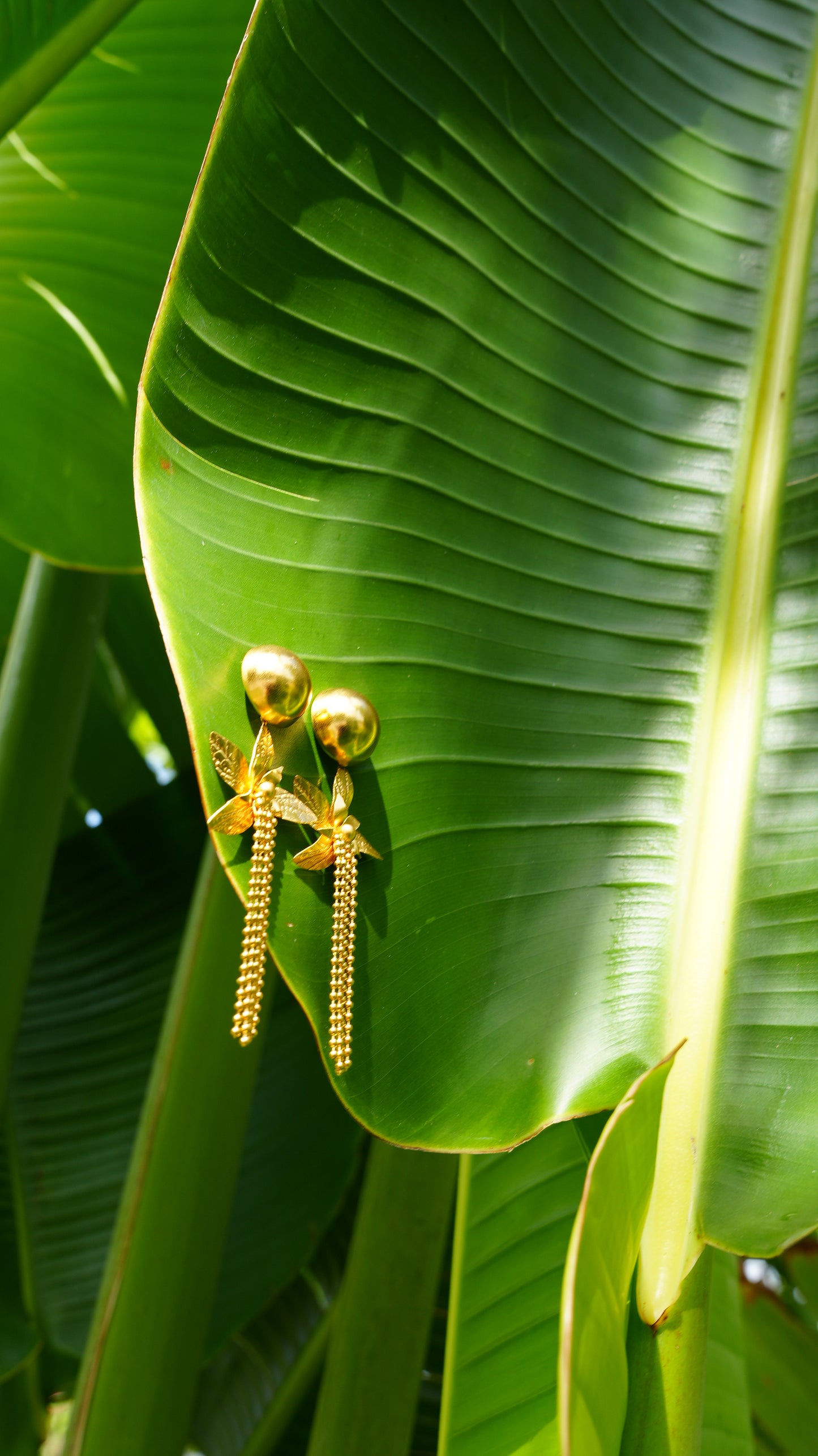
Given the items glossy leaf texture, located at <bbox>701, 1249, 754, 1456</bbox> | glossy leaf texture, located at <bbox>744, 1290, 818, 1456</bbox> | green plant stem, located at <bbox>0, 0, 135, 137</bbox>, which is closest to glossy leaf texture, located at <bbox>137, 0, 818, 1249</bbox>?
glossy leaf texture, located at <bbox>701, 1249, 754, 1456</bbox>

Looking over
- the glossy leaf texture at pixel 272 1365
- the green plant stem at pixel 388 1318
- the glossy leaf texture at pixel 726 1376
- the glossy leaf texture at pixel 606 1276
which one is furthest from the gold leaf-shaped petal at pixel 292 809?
the glossy leaf texture at pixel 272 1365

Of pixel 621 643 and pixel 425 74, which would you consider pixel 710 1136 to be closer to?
pixel 621 643

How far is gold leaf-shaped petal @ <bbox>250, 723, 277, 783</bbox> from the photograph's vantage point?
1.15 feet

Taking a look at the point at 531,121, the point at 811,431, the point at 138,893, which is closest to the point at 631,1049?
the point at 811,431

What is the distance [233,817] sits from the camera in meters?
0.34

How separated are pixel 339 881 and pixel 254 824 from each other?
1.4 inches

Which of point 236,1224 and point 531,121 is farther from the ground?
point 531,121

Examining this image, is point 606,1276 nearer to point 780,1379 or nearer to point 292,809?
point 292,809

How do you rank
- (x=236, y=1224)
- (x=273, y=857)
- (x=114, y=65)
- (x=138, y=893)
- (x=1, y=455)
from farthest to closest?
1. (x=138, y=893)
2. (x=236, y=1224)
3. (x=1, y=455)
4. (x=114, y=65)
5. (x=273, y=857)

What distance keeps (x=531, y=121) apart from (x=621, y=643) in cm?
23

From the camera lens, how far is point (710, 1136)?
0.38 meters

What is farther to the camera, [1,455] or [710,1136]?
[1,455]

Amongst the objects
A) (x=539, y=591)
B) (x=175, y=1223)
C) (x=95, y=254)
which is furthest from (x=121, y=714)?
(x=539, y=591)

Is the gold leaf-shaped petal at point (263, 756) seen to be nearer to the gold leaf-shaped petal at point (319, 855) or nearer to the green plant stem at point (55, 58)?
the gold leaf-shaped petal at point (319, 855)
